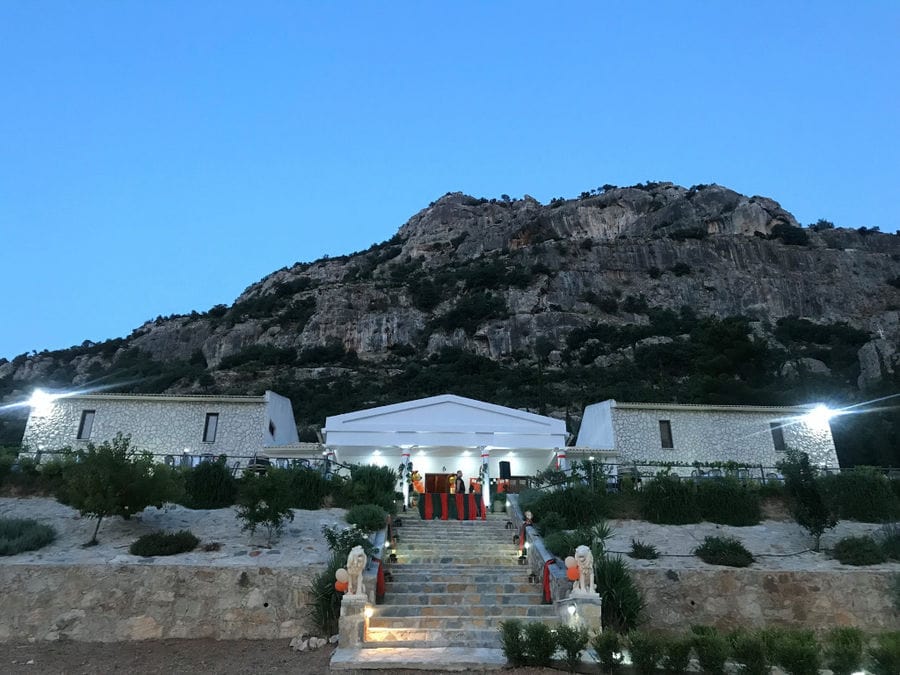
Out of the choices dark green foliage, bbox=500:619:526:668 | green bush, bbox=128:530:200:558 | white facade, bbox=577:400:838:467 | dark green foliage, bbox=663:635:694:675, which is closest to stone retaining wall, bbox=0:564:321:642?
green bush, bbox=128:530:200:558

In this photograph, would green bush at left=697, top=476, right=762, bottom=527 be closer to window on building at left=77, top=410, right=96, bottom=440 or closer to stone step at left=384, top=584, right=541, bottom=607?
stone step at left=384, top=584, right=541, bottom=607

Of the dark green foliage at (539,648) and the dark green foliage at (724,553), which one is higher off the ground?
the dark green foliage at (724,553)

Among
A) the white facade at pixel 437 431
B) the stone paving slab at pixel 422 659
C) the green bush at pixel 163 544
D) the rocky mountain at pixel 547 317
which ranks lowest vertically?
the stone paving slab at pixel 422 659

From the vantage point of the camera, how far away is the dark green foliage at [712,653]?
8414 millimetres

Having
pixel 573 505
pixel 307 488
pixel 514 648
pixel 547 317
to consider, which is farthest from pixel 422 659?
pixel 547 317

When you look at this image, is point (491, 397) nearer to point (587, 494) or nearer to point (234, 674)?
point (587, 494)

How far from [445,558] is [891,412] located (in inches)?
1216

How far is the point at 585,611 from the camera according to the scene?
34.9 feet

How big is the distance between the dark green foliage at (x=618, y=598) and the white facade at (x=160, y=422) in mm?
17243

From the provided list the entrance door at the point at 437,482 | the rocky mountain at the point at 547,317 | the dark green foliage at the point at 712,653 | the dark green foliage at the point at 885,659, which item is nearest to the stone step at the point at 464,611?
the dark green foliage at the point at 712,653

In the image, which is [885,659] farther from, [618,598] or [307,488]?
[307,488]

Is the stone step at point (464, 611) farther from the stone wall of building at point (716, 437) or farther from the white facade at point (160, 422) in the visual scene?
the white facade at point (160, 422)

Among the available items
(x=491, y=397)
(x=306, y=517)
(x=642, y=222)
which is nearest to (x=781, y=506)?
(x=306, y=517)

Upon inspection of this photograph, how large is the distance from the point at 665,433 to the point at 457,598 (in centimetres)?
1633
